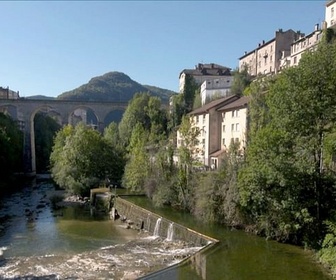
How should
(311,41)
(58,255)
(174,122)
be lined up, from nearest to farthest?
(58,255)
(311,41)
(174,122)

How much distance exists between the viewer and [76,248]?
25.1 meters

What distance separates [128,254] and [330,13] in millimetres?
42960

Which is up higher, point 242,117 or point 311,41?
point 311,41

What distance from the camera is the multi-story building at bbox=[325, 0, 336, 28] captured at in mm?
48228

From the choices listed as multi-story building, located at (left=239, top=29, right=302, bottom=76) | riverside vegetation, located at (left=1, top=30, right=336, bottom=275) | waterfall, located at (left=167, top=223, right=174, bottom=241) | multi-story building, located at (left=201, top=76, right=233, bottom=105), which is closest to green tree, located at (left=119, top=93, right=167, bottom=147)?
multi-story building, located at (left=201, top=76, right=233, bottom=105)

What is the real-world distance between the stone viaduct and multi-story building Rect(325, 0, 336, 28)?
4727 cm

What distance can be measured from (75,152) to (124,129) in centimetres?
1883

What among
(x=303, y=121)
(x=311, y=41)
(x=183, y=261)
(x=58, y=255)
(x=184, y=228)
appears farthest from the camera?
(x=311, y=41)

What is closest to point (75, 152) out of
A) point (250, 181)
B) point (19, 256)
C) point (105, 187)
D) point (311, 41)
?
point (105, 187)

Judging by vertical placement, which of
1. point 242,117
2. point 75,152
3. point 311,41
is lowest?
point 75,152

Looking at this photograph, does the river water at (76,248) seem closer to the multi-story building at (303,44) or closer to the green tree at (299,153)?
→ the green tree at (299,153)

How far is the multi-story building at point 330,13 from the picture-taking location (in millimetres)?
48228

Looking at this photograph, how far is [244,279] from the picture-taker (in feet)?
57.7

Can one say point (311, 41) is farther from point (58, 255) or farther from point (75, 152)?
point (58, 255)
